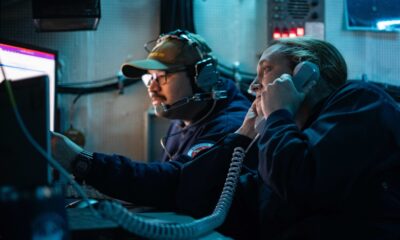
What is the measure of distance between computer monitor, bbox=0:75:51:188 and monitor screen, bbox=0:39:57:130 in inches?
25.1

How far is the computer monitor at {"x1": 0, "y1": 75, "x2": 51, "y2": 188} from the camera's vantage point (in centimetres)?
72

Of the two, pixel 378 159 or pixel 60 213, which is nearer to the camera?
pixel 60 213

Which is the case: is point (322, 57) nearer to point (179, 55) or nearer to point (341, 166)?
point (341, 166)

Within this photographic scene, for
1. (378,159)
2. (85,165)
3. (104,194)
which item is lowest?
(104,194)

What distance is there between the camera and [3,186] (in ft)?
2.32

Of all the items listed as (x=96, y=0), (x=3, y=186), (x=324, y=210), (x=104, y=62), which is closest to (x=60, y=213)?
(x=3, y=186)

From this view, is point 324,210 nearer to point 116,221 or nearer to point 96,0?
point 116,221

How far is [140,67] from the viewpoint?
189 centimetres

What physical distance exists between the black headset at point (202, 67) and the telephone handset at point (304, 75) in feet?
2.23

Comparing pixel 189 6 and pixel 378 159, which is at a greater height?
pixel 189 6

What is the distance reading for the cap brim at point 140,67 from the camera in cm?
190

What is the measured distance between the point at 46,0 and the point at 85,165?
Answer: 0.66 meters

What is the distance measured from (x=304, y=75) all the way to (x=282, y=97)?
83 mm

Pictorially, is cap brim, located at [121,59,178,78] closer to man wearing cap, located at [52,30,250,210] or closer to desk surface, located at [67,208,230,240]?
man wearing cap, located at [52,30,250,210]
